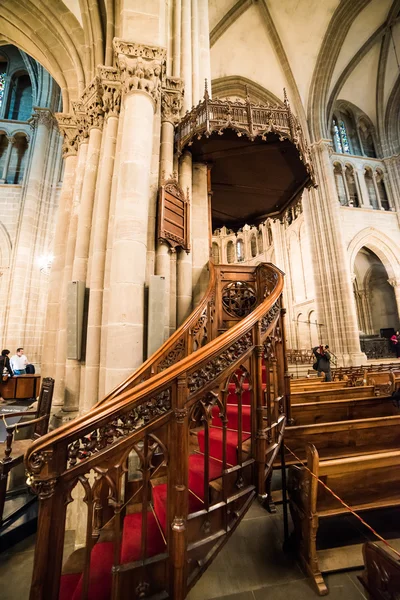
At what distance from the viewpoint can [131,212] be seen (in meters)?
3.18

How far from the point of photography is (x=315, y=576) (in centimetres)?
178

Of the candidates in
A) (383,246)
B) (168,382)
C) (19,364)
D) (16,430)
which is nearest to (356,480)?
(168,382)

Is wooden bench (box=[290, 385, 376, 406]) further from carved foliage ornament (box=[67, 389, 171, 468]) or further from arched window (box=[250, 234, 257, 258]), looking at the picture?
arched window (box=[250, 234, 257, 258])

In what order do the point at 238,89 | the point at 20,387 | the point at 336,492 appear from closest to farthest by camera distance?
A: the point at 336,492 < the point at 20,387 < the point at 238,89

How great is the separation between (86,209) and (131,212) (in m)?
1.18

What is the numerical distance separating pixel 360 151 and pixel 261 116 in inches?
592

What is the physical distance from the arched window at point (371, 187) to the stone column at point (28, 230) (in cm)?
1588

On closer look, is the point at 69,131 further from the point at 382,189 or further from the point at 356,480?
the point at 382,189

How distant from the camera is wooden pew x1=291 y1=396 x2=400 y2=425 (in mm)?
3184

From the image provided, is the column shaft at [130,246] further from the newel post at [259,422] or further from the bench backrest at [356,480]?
the bench backrest at [356,480]

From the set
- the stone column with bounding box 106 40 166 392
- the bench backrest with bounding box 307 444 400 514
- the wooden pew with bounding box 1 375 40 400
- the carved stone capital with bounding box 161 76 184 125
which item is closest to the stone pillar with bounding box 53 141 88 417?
the stone column with bounding box 106 40 166 392

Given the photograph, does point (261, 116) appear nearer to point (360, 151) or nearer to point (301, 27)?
point (301, 27)

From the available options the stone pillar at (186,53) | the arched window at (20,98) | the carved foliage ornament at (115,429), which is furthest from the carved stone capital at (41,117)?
the carved foliage ornament at (115,429)

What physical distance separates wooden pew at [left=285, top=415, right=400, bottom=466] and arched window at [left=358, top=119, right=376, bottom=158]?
17614 millimetres
